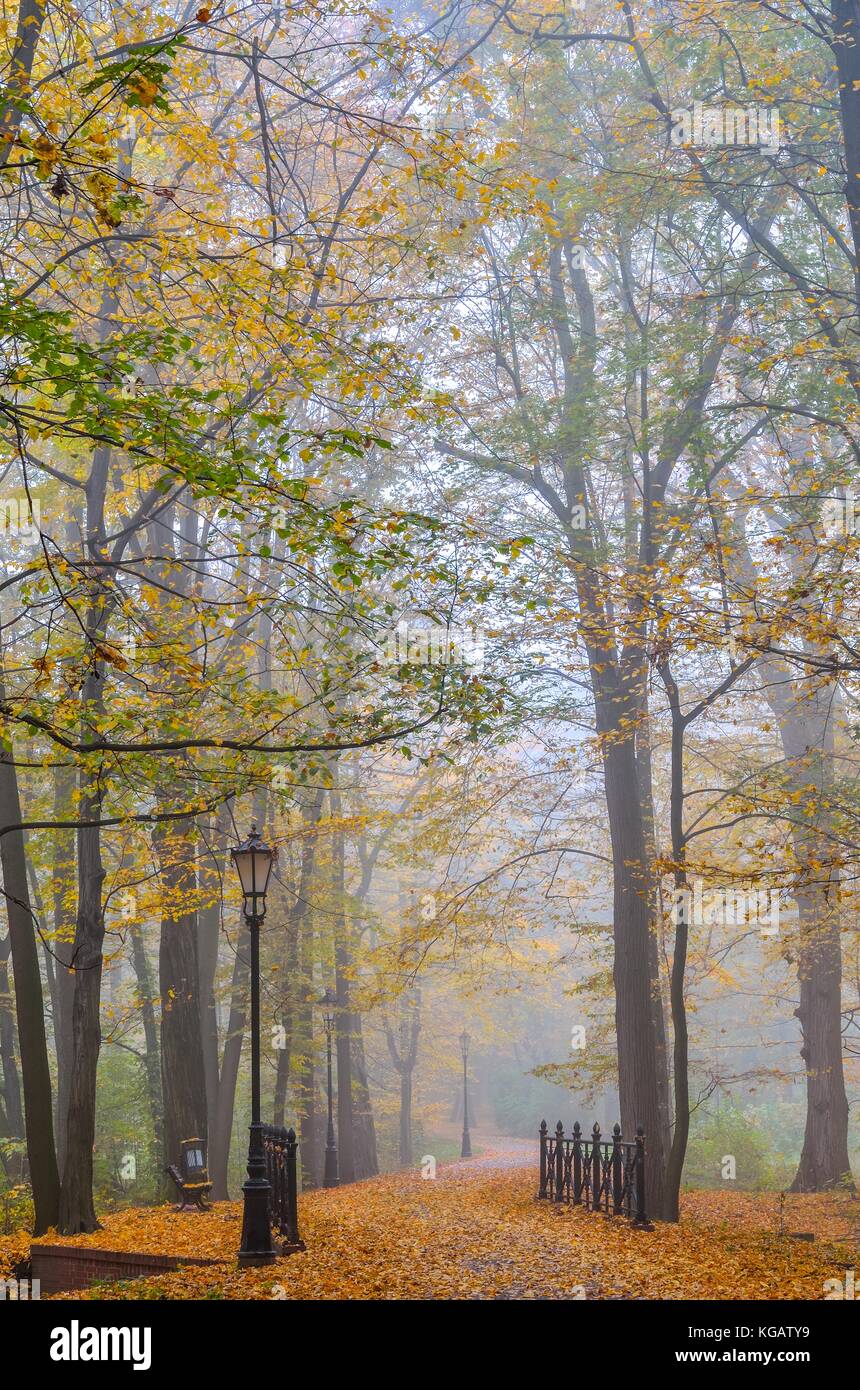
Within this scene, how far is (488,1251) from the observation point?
9.53m

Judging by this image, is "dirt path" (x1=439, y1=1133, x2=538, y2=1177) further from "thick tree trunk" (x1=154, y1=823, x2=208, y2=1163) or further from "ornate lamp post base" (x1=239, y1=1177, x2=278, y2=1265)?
"ornate lamp post base" (x1=239, y1=1177, x2=278, y2=1265)

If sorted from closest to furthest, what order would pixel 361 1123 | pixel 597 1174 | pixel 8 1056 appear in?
pixel 597 1174 < pixel 8 1056 < pixel 361 1123

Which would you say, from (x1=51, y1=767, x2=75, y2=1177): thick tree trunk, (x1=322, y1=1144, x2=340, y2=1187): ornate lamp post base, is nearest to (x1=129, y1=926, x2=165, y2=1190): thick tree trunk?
(x1=51, y1=767, x2=75, y2=1177): thick tree trunk

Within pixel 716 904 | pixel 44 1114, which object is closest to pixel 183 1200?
pixel 44 1114

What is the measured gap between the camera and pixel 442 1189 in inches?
659

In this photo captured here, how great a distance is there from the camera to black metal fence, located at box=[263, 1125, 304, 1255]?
918 centimetres

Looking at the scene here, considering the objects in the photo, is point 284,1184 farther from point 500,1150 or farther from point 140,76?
point 500,1150

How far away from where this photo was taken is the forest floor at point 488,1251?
7523 millimetres

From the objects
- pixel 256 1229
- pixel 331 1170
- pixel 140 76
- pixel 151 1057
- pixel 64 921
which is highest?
pixel 140 76

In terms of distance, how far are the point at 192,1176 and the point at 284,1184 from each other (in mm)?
3995

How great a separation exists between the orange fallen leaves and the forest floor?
14 mm

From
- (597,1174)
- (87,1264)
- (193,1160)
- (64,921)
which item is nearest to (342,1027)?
(64,921)
